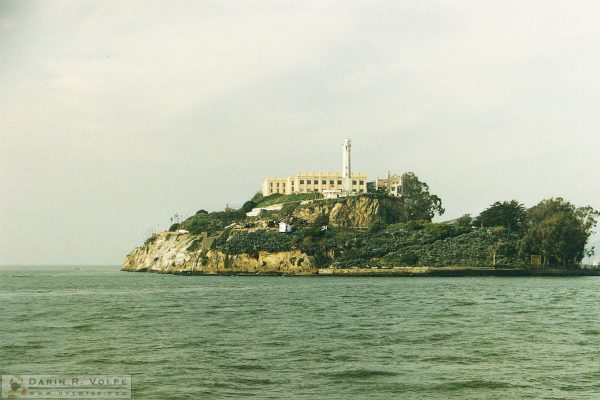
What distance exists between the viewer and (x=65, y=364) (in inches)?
1040

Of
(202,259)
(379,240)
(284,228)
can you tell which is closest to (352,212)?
(284,228)

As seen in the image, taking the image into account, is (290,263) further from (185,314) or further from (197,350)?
(197,350)

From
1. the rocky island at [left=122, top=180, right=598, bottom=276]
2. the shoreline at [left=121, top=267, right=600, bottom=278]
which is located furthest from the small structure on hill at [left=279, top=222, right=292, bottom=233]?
the shoreline at [left=121, top=267, right=600, bottom=278]

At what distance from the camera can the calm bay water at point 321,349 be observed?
74.5ft

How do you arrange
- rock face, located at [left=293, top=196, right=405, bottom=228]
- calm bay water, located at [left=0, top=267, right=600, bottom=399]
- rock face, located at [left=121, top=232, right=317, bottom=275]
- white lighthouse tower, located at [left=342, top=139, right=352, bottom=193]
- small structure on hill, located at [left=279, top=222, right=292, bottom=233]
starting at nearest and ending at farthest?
1. calm bay water, located at [left=0, top=267, right=600, bottom=399]
2. rock face, located at [left=121, top=232, right=317, bottom=275]
3. small structure on hill, located at [left=279, top=222, right=292, bottom=233]
4. rock face, located at [left=293, top=196, right=405, bottom=228]
5. white lighthouse tower, located at [left=342, top=139, right=352, bottom=193]

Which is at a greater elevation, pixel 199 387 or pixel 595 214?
pixel 595 214

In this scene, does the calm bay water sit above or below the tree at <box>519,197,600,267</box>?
below

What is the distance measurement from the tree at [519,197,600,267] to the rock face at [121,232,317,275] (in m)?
38.1

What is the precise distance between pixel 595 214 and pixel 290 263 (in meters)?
55.6

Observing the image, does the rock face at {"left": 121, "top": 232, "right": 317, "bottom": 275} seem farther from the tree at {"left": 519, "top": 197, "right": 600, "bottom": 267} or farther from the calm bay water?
the calm bay water

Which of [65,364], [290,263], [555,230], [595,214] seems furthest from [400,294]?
[595,214]

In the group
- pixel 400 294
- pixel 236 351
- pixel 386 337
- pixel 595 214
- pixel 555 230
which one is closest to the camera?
pixel 236 351

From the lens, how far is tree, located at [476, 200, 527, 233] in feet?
460

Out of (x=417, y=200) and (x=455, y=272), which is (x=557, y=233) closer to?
(x=455, y=272)
